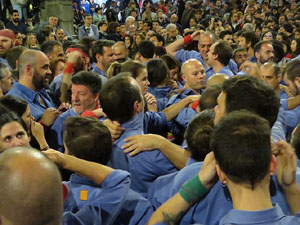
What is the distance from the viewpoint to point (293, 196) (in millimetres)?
1731

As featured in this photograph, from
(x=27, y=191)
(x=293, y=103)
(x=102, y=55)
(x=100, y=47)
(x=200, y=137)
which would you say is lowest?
(x=293, y=103)

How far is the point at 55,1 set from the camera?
13.6 metres

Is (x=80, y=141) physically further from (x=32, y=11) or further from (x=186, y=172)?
(x=32, y=11)

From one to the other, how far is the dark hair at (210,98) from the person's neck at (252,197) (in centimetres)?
145

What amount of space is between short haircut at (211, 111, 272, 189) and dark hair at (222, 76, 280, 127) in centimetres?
45

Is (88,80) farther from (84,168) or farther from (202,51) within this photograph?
(202,51)

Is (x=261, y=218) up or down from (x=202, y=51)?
up

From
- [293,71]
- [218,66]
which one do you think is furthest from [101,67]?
[293,71]

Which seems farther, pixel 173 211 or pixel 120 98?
pixel 120 98

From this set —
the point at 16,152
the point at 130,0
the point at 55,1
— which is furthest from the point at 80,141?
the point at 130,0

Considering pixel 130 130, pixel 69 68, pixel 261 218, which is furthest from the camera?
pixel 69 68

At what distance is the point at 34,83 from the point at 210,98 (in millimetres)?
1881

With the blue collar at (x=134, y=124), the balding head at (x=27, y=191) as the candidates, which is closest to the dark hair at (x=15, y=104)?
the blue collar at (x=134, y=124)

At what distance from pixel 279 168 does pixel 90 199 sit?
34.8 inches
